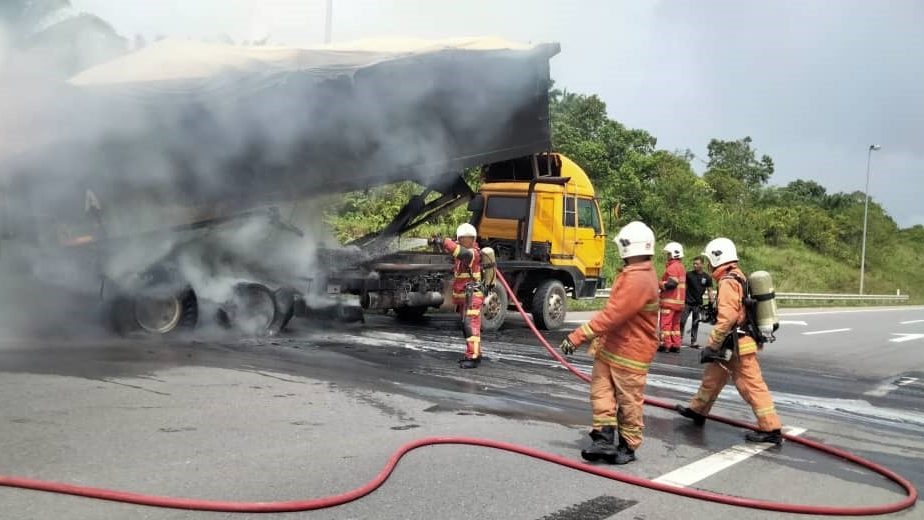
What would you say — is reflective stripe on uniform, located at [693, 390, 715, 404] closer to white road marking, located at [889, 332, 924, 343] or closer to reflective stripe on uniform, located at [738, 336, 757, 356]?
reflective stripe on uniform, located at [738, 336, 757, 356]

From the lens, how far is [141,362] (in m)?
7.23

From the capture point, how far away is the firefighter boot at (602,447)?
4711 millimetres

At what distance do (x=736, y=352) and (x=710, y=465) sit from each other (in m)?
1.05

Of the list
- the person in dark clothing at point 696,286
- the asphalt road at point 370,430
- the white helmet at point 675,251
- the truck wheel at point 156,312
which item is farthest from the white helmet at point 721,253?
the person in dark clothing at point 696,286

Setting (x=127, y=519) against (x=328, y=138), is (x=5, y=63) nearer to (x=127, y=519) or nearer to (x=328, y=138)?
(x=328, y=138)

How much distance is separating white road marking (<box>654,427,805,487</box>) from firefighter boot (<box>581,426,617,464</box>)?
0.33 metres

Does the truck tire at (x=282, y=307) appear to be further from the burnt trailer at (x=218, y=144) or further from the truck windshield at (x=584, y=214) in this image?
the truck windshield at (x=584, y=214)

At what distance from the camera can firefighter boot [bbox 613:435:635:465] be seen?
15.5 feet

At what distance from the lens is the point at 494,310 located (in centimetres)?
1201

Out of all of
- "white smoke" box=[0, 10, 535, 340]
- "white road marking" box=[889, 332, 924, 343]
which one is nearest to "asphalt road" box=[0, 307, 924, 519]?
"white smoke" box=[0, 10, 535, 340]

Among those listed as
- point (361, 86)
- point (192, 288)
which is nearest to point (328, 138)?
point (361, 86)

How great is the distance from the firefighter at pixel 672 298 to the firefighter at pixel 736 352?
17.2ft

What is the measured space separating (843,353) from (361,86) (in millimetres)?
8830

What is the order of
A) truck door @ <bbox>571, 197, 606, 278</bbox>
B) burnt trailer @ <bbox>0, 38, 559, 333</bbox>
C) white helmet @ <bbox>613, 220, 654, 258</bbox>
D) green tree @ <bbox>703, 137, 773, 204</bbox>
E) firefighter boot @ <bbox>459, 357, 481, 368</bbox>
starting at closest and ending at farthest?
white helmet @ <bbox>613, 220, 654, 258</bbox>
burnt trailer @ <bbox>0, 38, 559, 333</bbox>
firefighter boot @ <bbox>459, 357, 481, 368</bbox>
truck door @ <bbox>571, 197, 606, 278</bbox>
green tree @ <bbox>703, 137, 773, 204</bbox>
